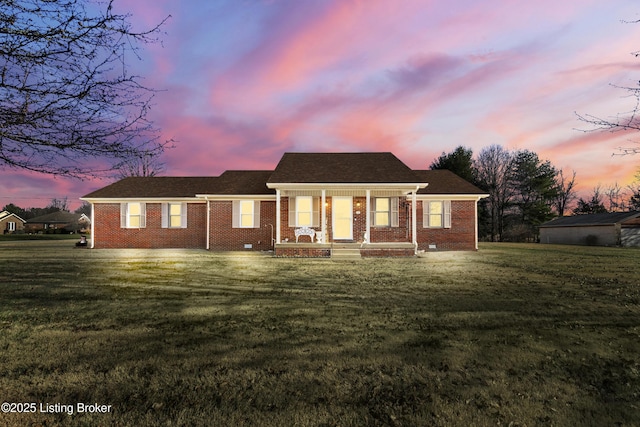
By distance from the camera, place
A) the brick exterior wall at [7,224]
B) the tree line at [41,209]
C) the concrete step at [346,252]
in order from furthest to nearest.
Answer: the tree line at [41,209], the brick exterior wall at [7,224], the concrete step at [346,252]

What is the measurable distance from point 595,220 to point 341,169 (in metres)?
31.0

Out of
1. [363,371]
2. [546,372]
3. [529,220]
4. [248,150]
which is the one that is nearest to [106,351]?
[363,371]

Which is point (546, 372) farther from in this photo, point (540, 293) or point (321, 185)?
point (321, 185)

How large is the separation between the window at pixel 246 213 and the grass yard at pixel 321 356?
12.0 meters

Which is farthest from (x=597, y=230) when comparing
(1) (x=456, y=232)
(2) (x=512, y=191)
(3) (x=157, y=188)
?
(3) (x=157, y=188)

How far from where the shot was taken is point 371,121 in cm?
2081

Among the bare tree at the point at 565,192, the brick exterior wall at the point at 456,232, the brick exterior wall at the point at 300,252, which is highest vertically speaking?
the bare tree at the point at 565,192

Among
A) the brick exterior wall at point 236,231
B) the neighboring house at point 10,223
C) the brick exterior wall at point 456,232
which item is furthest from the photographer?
the neighboring house at point 10,223

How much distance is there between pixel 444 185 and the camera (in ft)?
71.7

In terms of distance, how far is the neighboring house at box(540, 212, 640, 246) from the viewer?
31031 millimetres

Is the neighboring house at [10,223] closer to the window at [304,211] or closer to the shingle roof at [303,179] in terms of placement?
the shingle roof at [303,179]

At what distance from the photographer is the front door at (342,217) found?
733 inches

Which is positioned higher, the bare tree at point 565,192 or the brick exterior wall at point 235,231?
the bare tree at point 565,192

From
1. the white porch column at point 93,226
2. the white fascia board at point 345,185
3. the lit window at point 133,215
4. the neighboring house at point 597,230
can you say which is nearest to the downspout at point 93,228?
the white porch column at point 93,226
